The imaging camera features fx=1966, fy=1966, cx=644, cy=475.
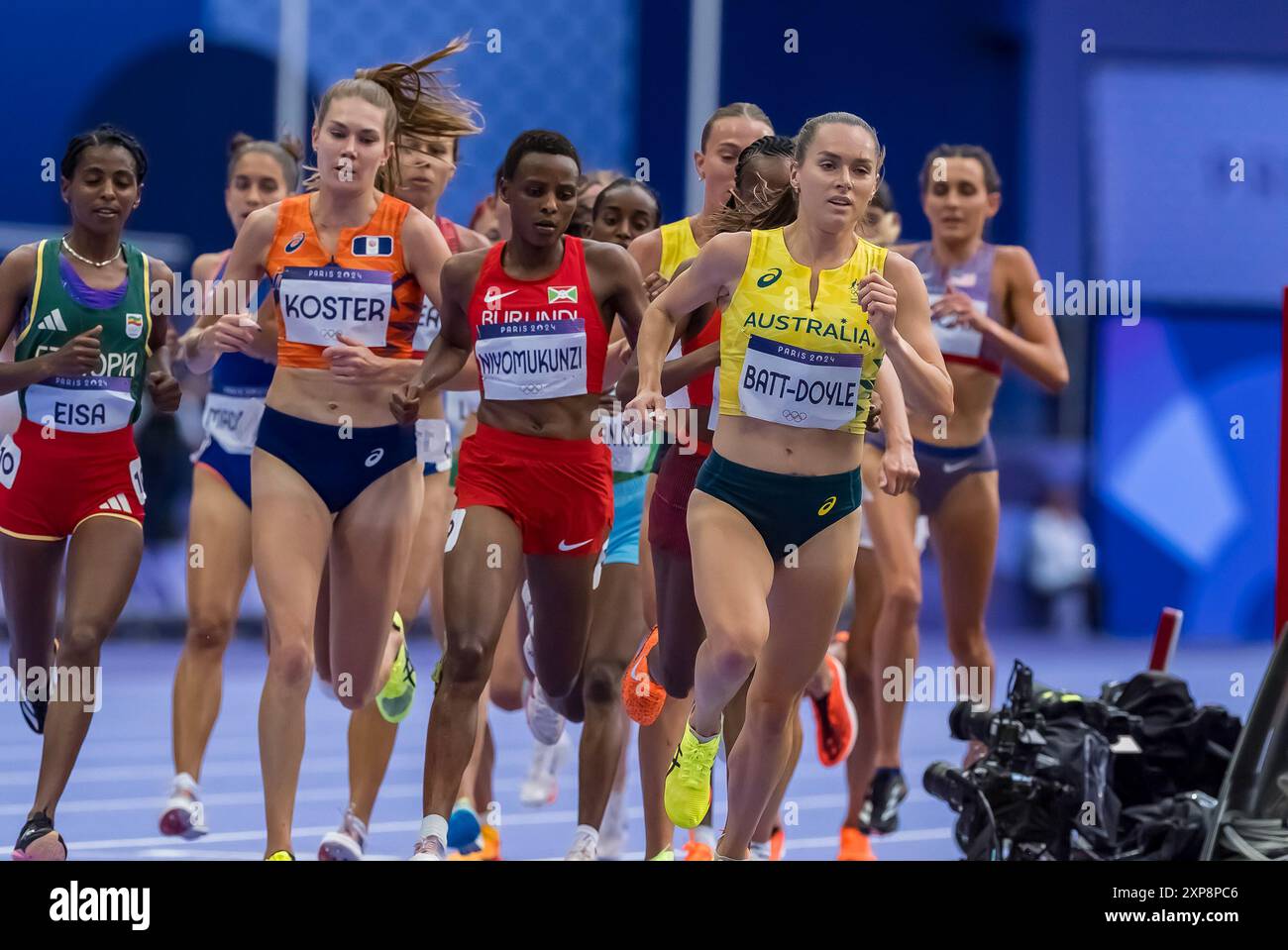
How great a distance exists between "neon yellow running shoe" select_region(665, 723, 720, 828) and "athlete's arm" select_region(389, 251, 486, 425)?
1235mm

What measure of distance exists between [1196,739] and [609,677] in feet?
6.47

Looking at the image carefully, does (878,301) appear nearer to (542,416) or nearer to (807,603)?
(807,603)

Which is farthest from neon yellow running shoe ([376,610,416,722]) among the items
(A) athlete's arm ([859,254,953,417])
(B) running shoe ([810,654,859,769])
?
(A) athlete's arm ([859,254,953,417])

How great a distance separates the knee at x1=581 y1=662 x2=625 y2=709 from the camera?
5965mm

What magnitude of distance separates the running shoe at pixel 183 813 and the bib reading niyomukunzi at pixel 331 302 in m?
1.60

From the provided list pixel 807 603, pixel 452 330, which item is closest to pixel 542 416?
pixel 452 330

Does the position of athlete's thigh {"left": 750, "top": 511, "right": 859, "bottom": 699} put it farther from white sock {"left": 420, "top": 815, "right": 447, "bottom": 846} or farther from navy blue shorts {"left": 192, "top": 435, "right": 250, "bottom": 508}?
navy blue shorts {"left": 192, "top": 435, "right": 250, "bottom": 508}

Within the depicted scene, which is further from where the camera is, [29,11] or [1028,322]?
[29,11]

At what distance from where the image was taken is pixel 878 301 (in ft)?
16.2

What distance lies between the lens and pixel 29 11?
13.5 meters

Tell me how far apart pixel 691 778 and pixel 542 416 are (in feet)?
3.68
